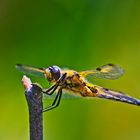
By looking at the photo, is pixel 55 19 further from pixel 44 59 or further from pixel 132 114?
pixel 132 114

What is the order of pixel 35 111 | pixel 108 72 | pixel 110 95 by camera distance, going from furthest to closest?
pixel 108 72 → pixel 110 95 → pixel 35 111

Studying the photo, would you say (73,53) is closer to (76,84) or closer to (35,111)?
(76,84)

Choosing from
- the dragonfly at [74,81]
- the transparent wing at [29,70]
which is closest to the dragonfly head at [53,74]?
the dragonfly at [74,81]

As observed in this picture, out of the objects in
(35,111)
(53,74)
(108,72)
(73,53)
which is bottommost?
(35,111)

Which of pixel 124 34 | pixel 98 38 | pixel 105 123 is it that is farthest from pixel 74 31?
pixel 105 123

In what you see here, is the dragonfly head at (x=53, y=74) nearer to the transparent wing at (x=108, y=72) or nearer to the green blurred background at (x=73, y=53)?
the transparent wing at (x=108, y=72)

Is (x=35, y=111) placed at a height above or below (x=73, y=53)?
below

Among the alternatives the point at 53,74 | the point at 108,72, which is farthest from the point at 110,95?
the point at 53,74

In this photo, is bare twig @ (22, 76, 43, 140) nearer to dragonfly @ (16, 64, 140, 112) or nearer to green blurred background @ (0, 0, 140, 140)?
dragonfly @ (16, 64, 140, 112)
